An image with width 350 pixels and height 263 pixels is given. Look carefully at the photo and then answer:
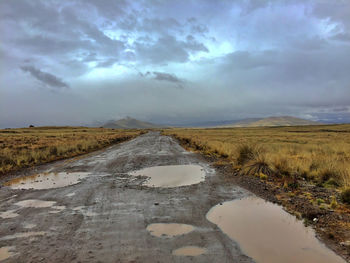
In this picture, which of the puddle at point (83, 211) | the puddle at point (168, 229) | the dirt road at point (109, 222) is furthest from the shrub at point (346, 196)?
the puddle at point (83, 211)

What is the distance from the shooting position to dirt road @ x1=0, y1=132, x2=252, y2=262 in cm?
391

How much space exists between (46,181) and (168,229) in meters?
7.43

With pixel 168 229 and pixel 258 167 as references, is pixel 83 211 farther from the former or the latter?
pixel 258 167

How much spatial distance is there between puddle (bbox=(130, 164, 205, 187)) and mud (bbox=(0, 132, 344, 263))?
63cm

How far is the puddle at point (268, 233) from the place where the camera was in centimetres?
399

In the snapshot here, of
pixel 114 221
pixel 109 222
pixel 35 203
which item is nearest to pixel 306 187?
pixel 114 221

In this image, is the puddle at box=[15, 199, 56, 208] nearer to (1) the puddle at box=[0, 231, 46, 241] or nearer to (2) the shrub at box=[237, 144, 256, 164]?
(1) the puddle at box=[0, 231, 46, 241]

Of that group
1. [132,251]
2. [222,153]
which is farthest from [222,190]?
[222,153]

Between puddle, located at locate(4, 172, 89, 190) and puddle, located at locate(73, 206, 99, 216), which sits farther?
puddle, located at locate(4, 172, 89, 190)

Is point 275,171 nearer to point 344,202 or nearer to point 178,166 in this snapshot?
point 344,202

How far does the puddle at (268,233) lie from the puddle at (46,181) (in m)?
6.60

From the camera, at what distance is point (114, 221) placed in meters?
5.32

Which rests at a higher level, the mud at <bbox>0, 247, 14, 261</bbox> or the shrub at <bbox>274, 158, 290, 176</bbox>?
the shrub at <bbox>274, 158, 290, 176</bbox>

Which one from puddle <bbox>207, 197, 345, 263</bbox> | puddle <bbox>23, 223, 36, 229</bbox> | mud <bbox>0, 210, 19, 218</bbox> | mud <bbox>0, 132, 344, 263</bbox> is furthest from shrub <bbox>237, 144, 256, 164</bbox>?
mud <bbox>0, 210, 19, 218</bbox>
